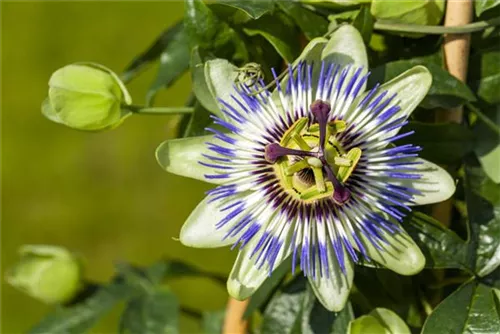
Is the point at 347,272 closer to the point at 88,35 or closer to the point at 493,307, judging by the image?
the point at 493,307

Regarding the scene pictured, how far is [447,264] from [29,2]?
280 centimetres

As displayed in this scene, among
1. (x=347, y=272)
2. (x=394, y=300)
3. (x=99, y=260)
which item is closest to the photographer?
(x=347, y=272)

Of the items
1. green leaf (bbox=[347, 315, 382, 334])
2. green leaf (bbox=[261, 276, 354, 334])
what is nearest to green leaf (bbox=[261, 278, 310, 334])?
green leaf (bbox=[261, 276, 354, 334])

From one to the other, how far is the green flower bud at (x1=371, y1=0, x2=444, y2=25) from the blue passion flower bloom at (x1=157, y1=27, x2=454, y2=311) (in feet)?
0.29

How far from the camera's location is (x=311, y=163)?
96cm

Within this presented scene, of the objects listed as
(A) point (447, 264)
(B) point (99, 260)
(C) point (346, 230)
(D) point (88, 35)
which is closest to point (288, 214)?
(C) point (346, 230)

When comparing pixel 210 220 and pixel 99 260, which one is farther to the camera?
pixel 99 260

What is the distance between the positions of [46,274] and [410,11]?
0.83m

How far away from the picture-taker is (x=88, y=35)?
3457 mm

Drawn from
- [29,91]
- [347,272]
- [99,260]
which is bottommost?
[99,260]

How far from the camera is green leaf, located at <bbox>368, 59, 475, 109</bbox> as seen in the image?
1020mm

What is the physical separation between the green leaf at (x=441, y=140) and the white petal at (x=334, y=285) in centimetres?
18

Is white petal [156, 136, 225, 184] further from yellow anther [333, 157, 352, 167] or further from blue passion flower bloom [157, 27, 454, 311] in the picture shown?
yellow anther [333, 157, 352, 167]

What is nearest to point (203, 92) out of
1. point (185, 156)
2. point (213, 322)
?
point (185, 156)
